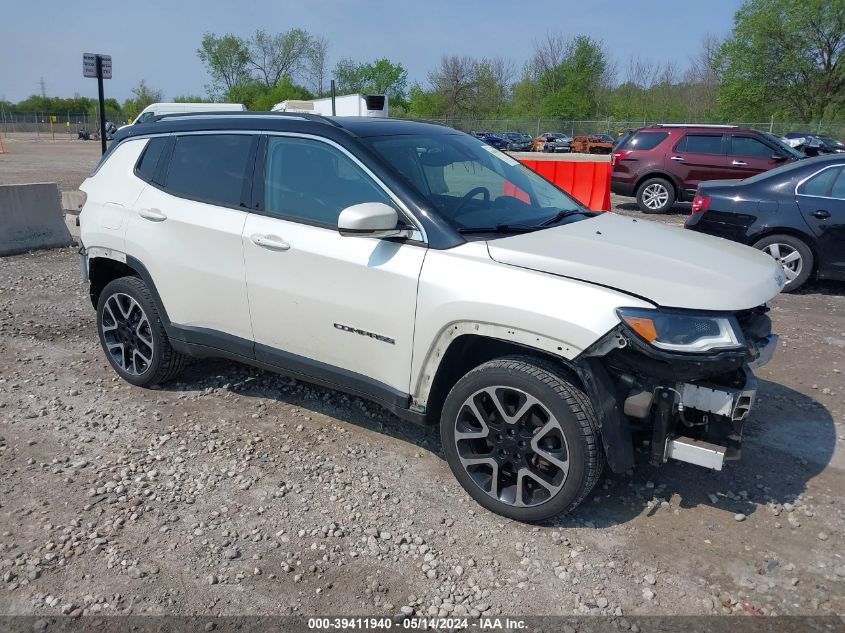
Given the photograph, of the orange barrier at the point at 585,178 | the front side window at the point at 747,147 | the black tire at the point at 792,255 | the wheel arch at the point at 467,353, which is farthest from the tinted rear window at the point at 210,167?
the front side window at the point at 747,147

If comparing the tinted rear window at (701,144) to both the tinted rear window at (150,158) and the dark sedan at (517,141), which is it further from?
the dark sedan at (517,141)

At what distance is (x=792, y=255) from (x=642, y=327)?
556 centimetres

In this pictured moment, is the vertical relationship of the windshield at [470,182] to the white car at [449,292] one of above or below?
above

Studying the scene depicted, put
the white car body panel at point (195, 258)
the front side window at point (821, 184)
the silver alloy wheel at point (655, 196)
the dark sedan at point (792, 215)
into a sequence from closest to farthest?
the white car body panel at point (195, 258)
the dark sedan at point (792, 215)
the front side window at point (821, 184)
the silver alloy wheel at point (655, 196)

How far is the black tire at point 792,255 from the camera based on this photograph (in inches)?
285

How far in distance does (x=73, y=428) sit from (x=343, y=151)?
2.45 metres

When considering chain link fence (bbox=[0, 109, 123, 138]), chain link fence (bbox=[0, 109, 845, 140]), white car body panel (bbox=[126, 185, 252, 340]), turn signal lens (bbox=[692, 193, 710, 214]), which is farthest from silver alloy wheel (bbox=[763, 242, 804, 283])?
chain link fence (bbox=[0, 109, 123, 138])

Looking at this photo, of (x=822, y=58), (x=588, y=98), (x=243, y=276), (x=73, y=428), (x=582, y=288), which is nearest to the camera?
(x=582, y=288)

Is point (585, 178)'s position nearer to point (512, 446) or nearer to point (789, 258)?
point (789, 258)

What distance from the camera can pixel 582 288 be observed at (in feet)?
9.49

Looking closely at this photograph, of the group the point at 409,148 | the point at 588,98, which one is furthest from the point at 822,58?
the point at 409,148

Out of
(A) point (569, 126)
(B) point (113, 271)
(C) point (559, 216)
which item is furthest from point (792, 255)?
(A) point (569, 126)

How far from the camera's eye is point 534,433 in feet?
10.1

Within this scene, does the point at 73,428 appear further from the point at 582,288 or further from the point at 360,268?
the point at 582,288
